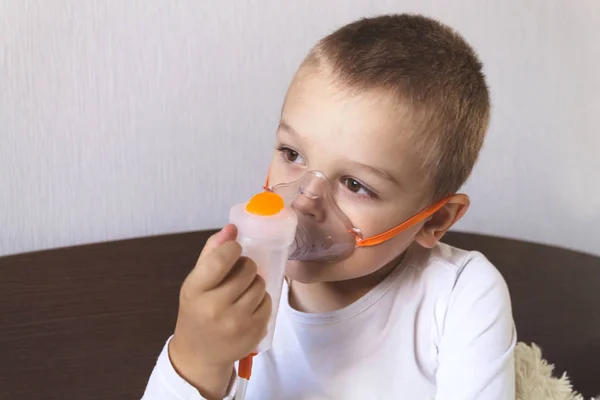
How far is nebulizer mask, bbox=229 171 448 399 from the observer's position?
1.83ft

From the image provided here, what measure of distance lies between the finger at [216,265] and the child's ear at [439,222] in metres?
0.32

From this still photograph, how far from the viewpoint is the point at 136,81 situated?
98cm

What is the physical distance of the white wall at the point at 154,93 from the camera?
3.05 feet

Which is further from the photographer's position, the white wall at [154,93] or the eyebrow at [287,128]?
the white wall at [154,93]

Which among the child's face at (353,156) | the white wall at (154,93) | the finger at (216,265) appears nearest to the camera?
the finger at (216,265)

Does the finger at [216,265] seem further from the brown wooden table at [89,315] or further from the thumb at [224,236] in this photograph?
the brown wooden table at [89,315]

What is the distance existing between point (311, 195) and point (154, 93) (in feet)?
1.44

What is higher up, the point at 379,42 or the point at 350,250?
the point at 379,42

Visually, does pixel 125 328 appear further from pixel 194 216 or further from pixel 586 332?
pixel 586 332

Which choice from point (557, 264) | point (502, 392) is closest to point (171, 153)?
point (502, 392)

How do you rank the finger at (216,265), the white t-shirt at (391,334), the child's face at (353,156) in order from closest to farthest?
the finger at (216,265) < the child's face at (353,156) < the white t-shirt at (391,334)

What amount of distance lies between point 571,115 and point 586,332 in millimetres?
435

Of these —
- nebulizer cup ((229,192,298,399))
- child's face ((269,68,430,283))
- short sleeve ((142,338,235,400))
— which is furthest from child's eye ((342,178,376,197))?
short sleeve ((142,338,235,400))

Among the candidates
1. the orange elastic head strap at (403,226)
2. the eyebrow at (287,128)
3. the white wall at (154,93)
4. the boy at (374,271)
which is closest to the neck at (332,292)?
the boy at (374,271)
